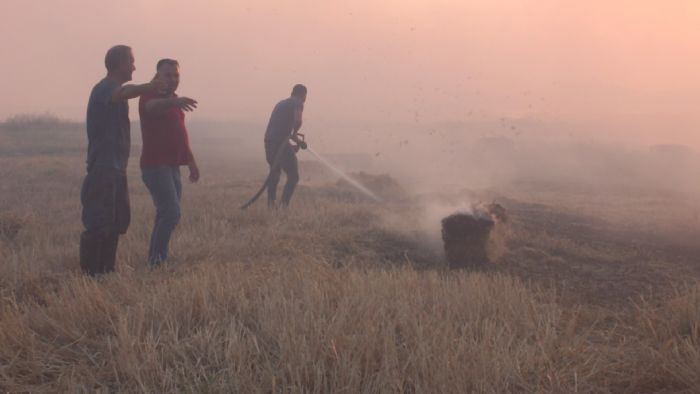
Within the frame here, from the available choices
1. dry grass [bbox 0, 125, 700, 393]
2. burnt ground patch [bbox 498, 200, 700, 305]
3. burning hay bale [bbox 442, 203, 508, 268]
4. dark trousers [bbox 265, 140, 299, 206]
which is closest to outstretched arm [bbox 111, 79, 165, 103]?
dry grass [bbox 0, 125, 700, 393]

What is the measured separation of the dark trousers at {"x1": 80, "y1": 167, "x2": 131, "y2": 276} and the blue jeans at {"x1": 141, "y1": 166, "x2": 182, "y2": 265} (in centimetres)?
37

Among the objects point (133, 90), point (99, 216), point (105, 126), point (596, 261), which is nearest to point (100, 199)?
point (99, 216)

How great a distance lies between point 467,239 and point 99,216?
378 cm

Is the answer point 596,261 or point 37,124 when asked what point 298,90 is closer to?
point 596,261

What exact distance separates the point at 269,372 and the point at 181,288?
4.31 feet

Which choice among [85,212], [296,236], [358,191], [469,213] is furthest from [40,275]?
[358,191]

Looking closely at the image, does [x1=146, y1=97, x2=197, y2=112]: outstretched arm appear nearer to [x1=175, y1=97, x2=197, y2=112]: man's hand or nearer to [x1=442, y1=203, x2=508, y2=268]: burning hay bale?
[x1=175, y1=97, x2=197, y2=112]: man's hand

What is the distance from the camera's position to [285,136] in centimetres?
862

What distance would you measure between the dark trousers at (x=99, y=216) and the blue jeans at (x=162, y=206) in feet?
1.22

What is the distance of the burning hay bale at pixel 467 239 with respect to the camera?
5.61 m

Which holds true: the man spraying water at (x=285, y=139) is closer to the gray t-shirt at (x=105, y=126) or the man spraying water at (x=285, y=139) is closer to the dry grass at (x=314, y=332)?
the dry grass at (x=314, y=332)

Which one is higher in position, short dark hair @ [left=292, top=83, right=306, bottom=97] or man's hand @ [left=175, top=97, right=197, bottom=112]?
short dark hair @ [left=292, top=83, right=306, bottom=97]

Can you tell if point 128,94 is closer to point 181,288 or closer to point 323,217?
point 181,288

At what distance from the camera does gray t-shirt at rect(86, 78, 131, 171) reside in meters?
4.01
